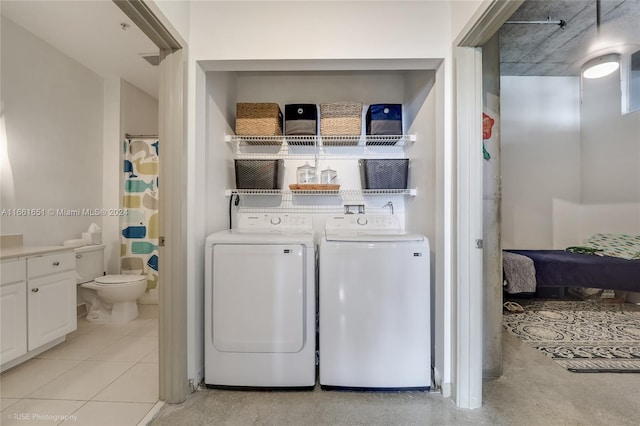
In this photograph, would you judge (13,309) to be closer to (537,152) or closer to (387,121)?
(387,121)

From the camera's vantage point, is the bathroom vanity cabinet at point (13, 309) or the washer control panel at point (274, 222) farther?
the washer control panel at point (274, 222)

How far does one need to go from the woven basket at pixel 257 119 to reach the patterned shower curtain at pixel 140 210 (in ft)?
5.50

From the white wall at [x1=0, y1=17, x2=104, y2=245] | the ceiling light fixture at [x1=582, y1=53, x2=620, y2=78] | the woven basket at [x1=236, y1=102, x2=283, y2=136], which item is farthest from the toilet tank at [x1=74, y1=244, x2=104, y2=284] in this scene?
the ceiling light fixture at [x1=582, y1=53, x2=620, y2=78]

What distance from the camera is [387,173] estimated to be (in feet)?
7.22

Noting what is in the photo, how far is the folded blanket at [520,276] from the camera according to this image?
313 centimetres

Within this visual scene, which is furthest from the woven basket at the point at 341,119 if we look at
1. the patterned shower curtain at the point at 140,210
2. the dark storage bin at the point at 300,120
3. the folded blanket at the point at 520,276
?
the folded blanket at the point at 520,276

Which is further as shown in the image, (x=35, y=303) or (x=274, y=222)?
(x=274, y=222)

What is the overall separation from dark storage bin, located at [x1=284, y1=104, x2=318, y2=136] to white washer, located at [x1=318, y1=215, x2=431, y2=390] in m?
1.00

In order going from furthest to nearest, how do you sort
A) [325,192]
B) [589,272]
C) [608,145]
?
[608,145]
[589,272]
[325,192]

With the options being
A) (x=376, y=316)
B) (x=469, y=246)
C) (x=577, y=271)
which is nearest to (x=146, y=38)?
(x=376, y=316)

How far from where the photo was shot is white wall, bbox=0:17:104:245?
2.31 m

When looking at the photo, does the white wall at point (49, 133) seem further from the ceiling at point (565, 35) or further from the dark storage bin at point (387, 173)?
the ceiling at point (565, 35)

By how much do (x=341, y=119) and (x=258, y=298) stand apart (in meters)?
1.43

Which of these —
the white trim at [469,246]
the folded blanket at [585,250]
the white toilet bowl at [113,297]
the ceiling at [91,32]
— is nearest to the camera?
the white trim at [469,246]
